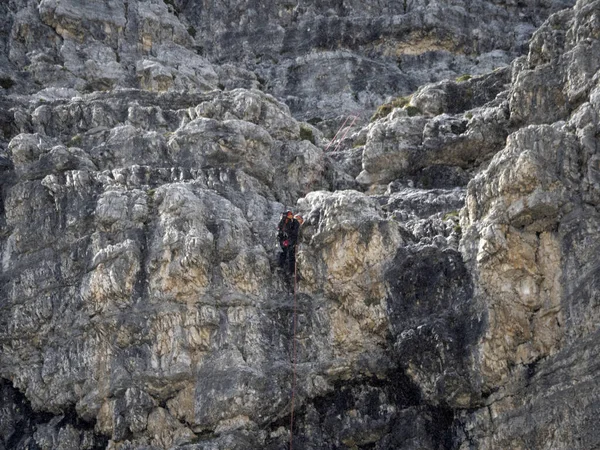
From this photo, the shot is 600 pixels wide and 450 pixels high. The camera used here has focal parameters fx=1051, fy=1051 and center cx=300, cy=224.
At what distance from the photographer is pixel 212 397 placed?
3975 centimetres

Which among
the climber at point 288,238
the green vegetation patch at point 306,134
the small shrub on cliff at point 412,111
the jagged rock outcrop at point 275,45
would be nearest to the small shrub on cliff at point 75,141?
the green vegetation patch at point 306,134

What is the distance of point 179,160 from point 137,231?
6.33 metres

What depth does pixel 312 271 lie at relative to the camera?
4216cm

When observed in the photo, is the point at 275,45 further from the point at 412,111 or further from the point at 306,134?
the point at 412,111

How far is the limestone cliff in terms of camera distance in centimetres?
3731

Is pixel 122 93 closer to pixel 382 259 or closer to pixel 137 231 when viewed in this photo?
pixel 137 231

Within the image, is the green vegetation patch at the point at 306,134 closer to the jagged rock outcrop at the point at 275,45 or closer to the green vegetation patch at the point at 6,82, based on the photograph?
A: the jagged rock outcrop at the point at 275,45

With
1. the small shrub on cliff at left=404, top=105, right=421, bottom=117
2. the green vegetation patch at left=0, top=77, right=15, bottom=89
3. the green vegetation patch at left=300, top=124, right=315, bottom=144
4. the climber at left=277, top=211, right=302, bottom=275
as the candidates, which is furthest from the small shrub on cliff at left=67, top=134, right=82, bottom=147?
the small shrub on cliff at left=404, top=105, right=421, bottom=117

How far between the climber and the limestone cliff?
1.39 ft

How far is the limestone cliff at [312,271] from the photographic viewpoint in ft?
122

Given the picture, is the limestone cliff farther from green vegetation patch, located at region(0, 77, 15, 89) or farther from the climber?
green vegetation patch, located at region(0, 77, 15, 89)

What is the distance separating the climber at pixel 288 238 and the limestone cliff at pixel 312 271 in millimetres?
424

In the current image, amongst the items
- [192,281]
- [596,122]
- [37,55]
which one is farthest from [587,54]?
[37,55]

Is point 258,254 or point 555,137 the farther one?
point 258,254
